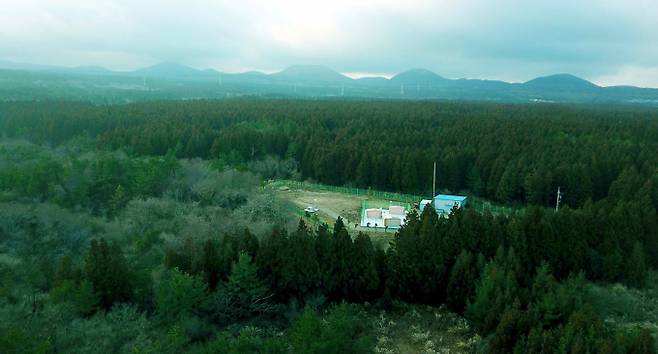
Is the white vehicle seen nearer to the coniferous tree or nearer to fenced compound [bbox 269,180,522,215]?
fenced compound [bbox 269,180,522,215]

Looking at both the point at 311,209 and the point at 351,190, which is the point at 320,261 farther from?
the point at 351,190

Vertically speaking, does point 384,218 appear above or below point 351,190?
above

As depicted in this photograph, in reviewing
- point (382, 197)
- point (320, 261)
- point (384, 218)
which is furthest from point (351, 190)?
point (320, 261)

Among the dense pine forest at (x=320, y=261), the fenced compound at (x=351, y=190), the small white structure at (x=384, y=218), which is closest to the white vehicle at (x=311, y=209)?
the dense pine forest at (x=320, y=261)

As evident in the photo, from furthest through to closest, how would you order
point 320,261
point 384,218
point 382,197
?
point 382,197 < point 384,218 < point 320,261

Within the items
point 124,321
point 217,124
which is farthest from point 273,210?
point 217,124

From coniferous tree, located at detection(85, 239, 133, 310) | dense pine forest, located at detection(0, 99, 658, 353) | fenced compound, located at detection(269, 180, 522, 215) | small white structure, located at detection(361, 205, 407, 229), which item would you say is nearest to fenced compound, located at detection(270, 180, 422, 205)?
fenced compound, located at detection(269, 180, 522, 215)

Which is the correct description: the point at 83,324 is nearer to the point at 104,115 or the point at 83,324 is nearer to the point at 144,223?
the point at 144,223
